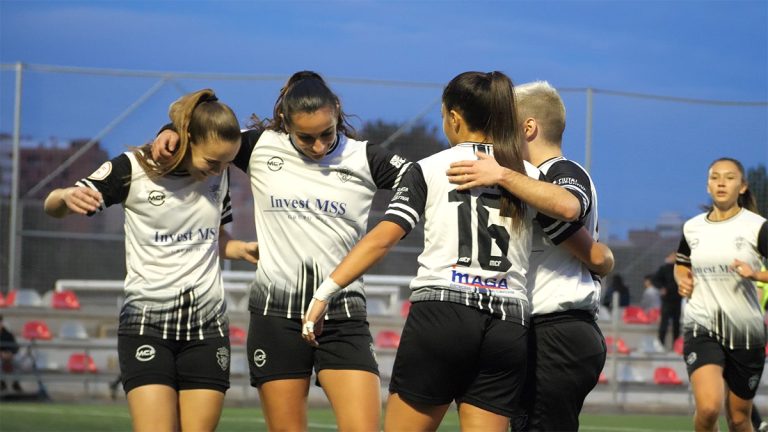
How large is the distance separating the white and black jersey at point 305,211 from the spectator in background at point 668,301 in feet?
37.2

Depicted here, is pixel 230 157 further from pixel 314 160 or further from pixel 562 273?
pixel 562 273

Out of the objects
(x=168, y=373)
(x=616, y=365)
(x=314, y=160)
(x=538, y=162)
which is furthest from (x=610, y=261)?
(x=616, y=365)

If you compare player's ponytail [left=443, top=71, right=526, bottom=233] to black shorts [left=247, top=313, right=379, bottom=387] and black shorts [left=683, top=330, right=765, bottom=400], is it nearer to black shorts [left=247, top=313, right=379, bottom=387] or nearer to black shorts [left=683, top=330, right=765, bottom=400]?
black shorts [left=247, top=313, right=379, bottom=387]

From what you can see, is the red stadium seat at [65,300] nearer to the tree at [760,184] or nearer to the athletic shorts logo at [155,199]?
the tree at [760,184]

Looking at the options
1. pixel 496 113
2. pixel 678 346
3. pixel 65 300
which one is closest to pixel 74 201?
pixel 496 113

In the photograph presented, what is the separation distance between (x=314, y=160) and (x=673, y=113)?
Answer: 11269 millimetres

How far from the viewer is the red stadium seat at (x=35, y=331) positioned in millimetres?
13891

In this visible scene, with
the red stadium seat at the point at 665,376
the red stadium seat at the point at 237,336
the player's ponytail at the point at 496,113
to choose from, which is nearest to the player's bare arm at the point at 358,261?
the player's ponytail at the point at 496,113

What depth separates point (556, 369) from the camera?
4.57 m

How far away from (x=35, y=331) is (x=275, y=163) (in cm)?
989

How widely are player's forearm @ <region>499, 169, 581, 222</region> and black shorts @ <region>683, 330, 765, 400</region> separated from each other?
13.7ft

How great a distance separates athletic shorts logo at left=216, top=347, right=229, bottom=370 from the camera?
16.0 feet

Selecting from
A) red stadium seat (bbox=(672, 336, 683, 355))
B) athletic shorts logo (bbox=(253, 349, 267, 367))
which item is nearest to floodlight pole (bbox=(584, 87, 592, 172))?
red stadium seat (bbox=(672, 336, 683, 355))

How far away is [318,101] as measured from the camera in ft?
15.6
